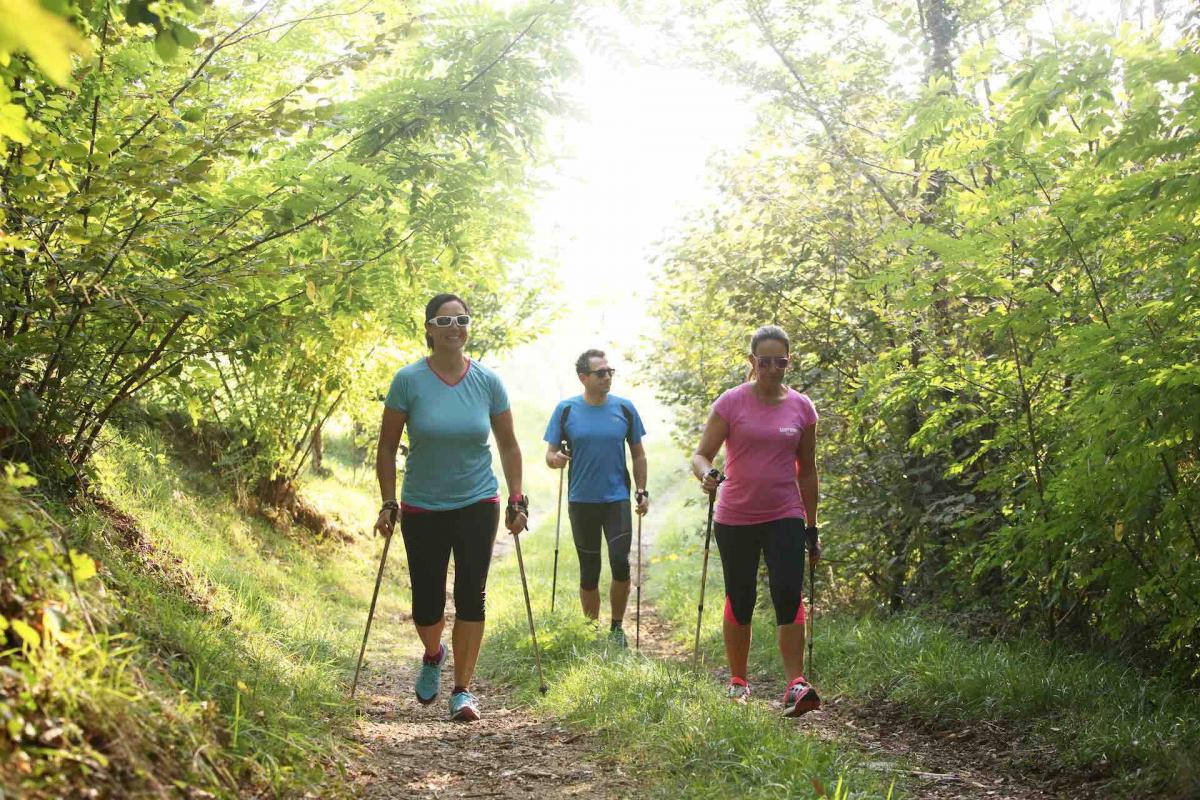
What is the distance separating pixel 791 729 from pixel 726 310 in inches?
224

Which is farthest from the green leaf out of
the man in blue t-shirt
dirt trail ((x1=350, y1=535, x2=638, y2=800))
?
the man in blue t-shirt

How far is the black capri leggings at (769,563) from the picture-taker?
5926mm

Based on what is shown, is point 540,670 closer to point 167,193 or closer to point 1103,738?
point 1103,738

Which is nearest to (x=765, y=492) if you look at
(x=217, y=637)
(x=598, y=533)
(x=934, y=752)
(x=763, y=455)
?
(x=763, y=455)

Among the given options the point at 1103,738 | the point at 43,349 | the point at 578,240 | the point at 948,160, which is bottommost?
the point at 1103,738

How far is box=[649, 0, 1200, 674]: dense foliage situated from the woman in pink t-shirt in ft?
3.68

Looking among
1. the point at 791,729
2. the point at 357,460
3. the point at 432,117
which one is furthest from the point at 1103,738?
the point at 357,460

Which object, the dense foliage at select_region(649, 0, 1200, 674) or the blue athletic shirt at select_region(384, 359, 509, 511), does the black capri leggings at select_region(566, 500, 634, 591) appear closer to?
the dense foliage at select_region(649, 0, 1200, 674)

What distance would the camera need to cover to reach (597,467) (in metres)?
8.27

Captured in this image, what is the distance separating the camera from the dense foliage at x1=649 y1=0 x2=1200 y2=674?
480cm

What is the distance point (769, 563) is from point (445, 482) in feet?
6.84

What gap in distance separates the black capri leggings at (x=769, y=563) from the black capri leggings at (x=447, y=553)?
1475 millimetres

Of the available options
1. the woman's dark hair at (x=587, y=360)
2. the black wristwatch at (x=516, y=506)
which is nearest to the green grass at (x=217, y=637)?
the black wristwatch at (x=516, y=506)

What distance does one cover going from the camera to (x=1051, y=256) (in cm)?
554
